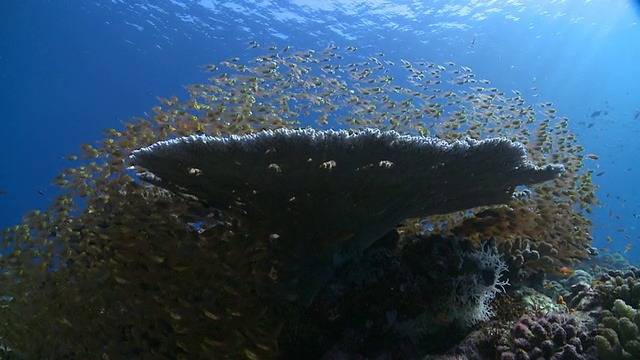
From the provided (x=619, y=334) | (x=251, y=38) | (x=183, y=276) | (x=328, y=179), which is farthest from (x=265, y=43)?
Result: (x=619, y=334)

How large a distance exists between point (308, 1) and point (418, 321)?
35.5 meters

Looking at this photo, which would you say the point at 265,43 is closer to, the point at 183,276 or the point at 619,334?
the point at 183,276

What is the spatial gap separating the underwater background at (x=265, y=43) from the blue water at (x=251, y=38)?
7.6 inches

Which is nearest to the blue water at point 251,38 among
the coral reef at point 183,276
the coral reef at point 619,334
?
the coral reef at point 183,276

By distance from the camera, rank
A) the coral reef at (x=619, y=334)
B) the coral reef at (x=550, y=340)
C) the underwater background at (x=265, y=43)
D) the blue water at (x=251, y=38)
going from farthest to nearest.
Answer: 1. the blue water at (x=251, y=38)
2. the underwater background at (x=265, y=43)
3. the coral reef at (x=550, y=340)
4. the coral reef at (x=619, y=334)

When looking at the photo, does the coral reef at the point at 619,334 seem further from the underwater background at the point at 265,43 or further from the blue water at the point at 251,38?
the blue water at the point at 251,38

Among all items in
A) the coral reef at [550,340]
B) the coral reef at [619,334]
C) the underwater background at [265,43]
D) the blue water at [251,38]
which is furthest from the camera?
the blue water at [251,38]

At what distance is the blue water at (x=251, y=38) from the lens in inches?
1542

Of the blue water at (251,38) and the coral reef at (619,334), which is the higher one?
the blue water at (251,38)

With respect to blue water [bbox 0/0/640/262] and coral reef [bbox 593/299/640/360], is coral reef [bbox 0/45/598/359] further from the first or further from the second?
blue water [bbox 0/0/640/262]

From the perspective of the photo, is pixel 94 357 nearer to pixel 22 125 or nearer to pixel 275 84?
pixel 275 84

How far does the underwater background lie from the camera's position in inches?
1532

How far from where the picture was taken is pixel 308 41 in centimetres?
4281

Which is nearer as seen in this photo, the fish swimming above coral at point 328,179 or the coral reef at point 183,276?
the fish swimming above coral at point 328,179
